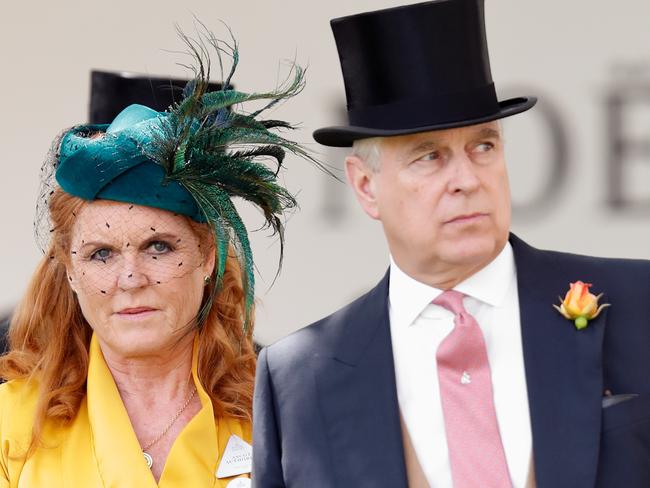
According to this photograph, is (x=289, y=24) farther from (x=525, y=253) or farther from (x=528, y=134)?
(x=525, y=253)

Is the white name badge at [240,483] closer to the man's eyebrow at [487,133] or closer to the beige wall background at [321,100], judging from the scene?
the man's eyebrow at [487,133]

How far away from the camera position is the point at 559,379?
3625 mm

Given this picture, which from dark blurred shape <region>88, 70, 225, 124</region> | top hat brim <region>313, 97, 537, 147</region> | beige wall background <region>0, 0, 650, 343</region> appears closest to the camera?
top hat brim <region>313, 97, 537, 147</region>

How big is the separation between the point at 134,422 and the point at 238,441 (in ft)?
0.95

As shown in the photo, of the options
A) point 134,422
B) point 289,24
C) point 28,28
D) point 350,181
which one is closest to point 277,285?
point 289,24

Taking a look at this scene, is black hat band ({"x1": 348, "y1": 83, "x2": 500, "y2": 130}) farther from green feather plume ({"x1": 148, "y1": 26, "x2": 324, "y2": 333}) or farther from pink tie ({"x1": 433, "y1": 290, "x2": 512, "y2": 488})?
green feather plume ({"x1": 148, "y1": 26, "x2": 324, "y2": 333})

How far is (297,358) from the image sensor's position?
3.89 meters

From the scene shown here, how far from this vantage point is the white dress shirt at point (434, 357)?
11.9ft

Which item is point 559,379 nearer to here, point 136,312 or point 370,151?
point 370,151

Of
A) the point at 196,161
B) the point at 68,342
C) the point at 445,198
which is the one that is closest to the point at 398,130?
the point at 445,198

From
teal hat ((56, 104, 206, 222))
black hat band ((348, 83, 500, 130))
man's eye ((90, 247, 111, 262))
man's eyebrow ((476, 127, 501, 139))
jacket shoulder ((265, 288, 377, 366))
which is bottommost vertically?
jacket shoulder ((265, 288, 377, 366))

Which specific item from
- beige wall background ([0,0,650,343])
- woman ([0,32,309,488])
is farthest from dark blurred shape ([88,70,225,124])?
beige wall background ([0,0,650,343])

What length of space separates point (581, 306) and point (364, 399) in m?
0.52

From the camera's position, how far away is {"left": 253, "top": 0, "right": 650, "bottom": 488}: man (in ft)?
11.8
